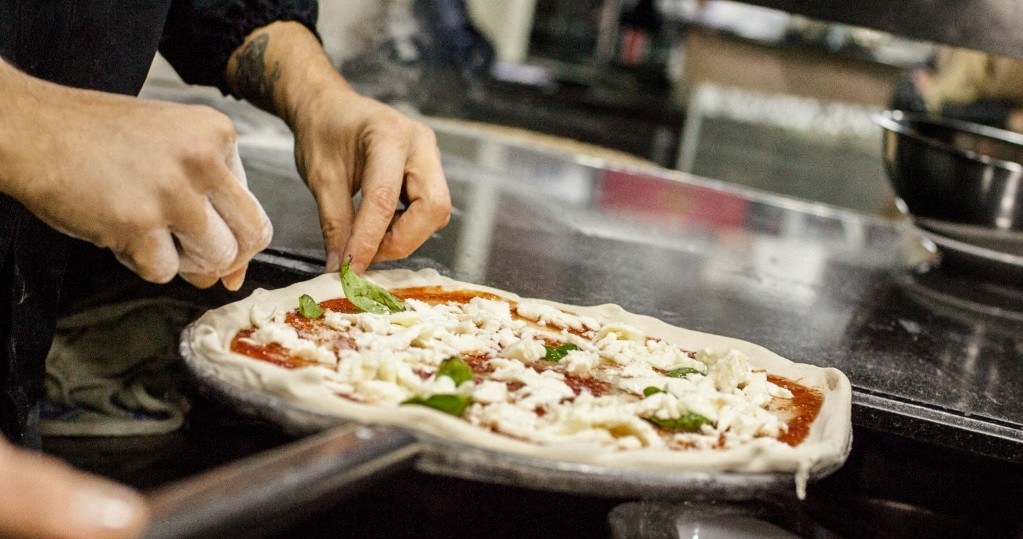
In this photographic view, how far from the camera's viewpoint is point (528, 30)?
7.68 m

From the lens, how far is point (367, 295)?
144cm

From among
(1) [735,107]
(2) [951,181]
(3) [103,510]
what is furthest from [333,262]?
(1) [735,107]

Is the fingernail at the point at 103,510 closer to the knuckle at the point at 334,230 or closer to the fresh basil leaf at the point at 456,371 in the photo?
the fresh basil leaf at the point at 456,371

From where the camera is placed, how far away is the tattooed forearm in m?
1.94

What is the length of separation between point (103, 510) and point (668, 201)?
2.37 metres

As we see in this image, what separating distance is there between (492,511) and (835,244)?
162 centimetres

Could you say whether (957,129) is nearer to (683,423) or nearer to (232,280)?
(683,423)

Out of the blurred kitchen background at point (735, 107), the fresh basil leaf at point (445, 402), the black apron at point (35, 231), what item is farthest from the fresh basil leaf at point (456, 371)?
the blurred kitchen background at point (735, 107)

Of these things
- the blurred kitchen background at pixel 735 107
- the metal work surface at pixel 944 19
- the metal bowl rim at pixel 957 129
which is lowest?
the blurred kitchen background at pixel 735 107

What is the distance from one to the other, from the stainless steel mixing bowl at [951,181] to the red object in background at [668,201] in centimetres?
44

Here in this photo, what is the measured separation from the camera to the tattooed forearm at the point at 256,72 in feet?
6.35

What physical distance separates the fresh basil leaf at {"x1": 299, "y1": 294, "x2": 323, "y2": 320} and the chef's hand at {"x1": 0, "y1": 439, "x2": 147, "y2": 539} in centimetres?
71

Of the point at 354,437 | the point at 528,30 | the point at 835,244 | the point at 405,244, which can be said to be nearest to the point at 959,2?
the point at 835,244

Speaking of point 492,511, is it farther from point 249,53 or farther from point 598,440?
point 249,53
